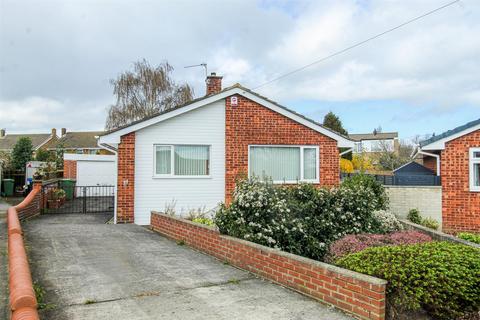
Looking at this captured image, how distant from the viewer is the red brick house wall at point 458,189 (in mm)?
13258

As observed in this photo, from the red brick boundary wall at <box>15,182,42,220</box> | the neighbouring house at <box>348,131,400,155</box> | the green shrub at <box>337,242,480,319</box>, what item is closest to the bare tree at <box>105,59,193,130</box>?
the red brick boundary wall at <box>15,182,42,220</box>

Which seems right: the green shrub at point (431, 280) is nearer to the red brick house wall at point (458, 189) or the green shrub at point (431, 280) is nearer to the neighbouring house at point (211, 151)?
the neighbouring house at point (211, 151)

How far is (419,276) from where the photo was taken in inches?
183

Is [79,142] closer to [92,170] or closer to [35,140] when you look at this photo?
[35,140]

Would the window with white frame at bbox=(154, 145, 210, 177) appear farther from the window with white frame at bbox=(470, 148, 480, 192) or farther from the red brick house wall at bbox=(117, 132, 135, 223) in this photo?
the window with white frame at bbox=(470, 148, 480, 192)

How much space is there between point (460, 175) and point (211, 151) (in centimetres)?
810

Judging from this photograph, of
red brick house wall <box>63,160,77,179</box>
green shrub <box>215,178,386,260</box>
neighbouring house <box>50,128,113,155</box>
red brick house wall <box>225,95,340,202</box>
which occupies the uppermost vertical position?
neighbouring house <box>50,128,113,155</box>

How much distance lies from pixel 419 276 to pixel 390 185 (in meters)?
11.3

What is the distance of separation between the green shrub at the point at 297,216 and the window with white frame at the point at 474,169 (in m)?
6.36

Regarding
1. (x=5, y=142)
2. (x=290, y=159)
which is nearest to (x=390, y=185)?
(x=290, y=159)

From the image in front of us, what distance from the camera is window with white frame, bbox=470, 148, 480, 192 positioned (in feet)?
43.4

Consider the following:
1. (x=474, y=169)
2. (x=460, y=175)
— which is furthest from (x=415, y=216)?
(x=474, y=169)

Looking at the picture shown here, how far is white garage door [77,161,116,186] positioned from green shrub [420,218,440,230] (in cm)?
1720

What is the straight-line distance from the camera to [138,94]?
1328 inches
